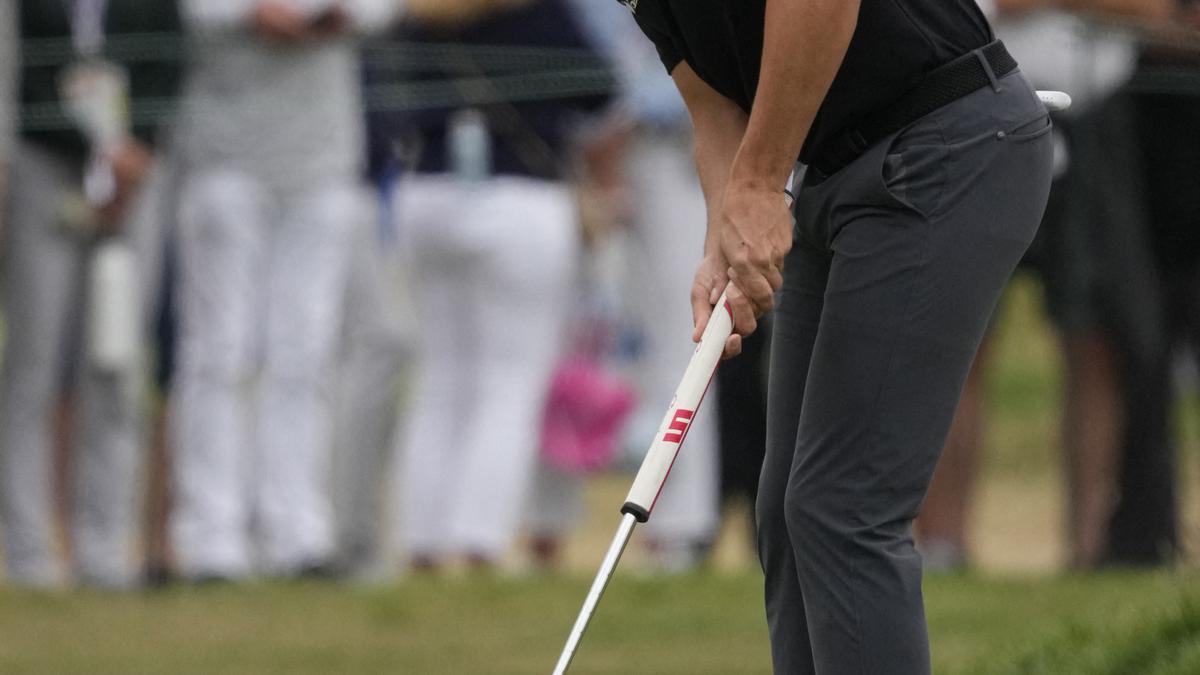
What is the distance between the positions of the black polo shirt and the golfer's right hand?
0.23 meters

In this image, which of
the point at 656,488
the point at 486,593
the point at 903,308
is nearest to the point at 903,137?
the point at 903,308

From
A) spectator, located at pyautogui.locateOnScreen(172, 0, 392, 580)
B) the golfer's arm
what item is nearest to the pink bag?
spectator, located at pyautogui.locateOnScreen(172, 0, 392, 580)

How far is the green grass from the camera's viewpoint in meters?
6.51

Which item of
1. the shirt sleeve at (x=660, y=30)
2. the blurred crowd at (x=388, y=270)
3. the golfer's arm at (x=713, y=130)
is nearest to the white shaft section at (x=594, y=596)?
the golfer's arm at (x=713, y=130)

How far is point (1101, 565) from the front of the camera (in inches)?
327

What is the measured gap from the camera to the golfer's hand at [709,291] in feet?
12.7

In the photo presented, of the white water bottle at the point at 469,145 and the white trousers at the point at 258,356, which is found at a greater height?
the white water bottle at the point at 469,145

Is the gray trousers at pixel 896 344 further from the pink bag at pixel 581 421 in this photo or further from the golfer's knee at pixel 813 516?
the pink bag at pixel 581 421

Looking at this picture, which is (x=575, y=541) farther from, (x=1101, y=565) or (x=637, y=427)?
(x=1101, y=565)

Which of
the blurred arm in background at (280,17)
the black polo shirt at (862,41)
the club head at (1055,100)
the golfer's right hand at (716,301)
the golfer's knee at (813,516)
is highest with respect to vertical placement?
the blurred arm in background at (280,17)

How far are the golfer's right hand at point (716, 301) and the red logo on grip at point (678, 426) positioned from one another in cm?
11

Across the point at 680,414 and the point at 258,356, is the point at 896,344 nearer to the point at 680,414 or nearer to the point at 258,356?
the point at 680,414

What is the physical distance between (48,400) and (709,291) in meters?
5.18

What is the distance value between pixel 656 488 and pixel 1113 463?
4.97 meters
